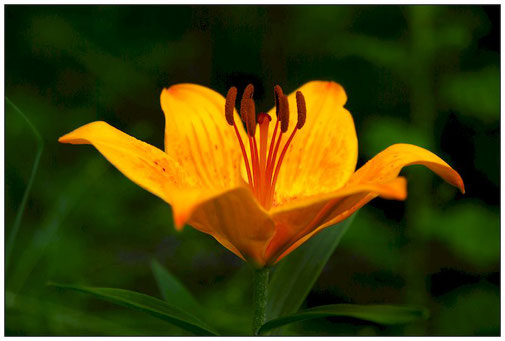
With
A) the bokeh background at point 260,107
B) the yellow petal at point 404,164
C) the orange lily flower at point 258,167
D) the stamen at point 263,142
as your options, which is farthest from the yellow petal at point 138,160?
the bokeh background at point 260,107

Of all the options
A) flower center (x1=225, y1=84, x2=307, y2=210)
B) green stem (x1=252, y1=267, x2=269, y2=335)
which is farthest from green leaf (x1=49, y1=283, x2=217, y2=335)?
flower center (x1=225, y1=84, x2=307, y2=210)

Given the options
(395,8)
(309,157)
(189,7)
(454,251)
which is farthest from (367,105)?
(309,157)

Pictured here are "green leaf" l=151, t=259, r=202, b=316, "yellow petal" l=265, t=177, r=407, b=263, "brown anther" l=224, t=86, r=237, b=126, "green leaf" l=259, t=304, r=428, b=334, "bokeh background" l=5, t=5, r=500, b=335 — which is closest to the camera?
"green leaf" l=259, t=304, r=428, b=334

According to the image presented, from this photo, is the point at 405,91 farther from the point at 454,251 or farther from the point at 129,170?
the point at 129,170

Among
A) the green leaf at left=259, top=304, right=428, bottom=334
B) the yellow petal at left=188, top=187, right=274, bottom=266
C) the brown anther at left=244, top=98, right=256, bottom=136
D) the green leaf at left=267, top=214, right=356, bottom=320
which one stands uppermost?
the brown anther at left=244, top=98, right=256, bottom=136

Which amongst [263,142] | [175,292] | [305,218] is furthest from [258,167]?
[175,292]

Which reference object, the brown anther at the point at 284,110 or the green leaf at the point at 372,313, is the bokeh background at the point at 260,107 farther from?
the green leaf at the point at 372,313

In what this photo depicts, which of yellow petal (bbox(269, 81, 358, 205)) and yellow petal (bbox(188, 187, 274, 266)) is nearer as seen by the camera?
yellow petal (bbox(188, 187, 274, 266))

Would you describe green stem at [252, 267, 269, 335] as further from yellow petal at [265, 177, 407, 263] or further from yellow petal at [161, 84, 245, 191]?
yellow petal at [161, 84, 245, 191]
